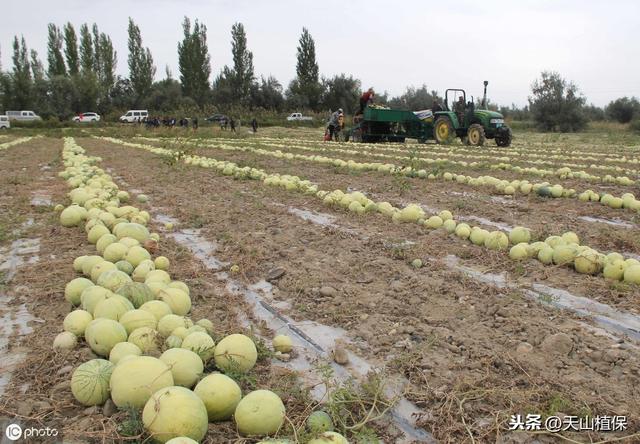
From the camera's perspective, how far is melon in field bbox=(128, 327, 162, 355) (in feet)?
10.4

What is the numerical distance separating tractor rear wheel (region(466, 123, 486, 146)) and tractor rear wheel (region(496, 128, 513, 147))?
31.1 inches

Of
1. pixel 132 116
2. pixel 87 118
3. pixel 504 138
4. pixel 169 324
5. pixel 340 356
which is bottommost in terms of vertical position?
pixel 340 356

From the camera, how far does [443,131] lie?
2248 cm

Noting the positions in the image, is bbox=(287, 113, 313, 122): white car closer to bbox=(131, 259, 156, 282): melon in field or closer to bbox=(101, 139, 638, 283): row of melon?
bbox=(101, 139, 638, 283): row of melon

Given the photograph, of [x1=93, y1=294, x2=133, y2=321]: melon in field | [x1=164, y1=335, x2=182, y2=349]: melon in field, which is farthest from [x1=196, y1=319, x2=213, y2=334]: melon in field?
[x1=93, y1=294, x2=133, y2=321]: melon in field

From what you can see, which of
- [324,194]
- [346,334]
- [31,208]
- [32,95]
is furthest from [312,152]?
[32,95]

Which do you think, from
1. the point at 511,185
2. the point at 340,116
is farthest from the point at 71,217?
the point at 340,116

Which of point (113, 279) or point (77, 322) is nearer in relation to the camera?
point (77, 322)

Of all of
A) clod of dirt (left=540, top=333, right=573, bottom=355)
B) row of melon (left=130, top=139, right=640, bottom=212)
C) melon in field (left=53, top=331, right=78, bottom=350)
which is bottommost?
clod of dirt (left=540, top=333, right=573, bottom=355)

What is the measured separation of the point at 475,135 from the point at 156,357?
20.5 metres

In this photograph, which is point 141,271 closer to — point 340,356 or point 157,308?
point 157,308

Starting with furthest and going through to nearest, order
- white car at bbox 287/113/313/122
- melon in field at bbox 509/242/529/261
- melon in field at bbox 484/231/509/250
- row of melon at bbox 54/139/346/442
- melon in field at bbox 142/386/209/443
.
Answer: white car at bbox 287/113/313/122
melon in field at bbox 484/231/509/250
melon in field at bbox 509/242/529/261
row of melon at bbox 54/139/346/442
melon in field at bbox 142/386/209/443

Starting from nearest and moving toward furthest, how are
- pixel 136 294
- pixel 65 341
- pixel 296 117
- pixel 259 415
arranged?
pixel 259 415 → pixel 65 341 → pixel 136 294 → pixel 296 117

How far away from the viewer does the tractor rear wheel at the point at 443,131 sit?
22172 millimetres
